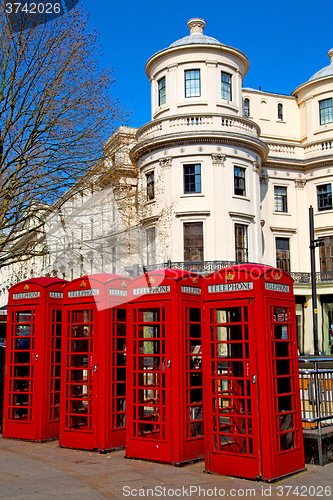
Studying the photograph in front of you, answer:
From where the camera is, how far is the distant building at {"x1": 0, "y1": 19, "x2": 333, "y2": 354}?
2733cm

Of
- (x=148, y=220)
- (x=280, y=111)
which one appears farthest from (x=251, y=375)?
(x=280, y=111)

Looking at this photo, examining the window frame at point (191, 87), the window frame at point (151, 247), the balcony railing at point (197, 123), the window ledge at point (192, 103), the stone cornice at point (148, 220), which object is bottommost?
the window frame at point (151, 247)

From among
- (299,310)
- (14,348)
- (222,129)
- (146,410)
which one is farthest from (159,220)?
(146,410)

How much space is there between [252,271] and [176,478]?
10.1 feet

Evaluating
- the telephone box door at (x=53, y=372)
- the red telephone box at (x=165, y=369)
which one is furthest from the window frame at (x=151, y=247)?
the red telephone box at (x=165, y=369)

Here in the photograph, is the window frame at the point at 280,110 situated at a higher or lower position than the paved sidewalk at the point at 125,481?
higher

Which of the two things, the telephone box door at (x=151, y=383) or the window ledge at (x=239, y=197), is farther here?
the window ledge at (x=239, y=197)

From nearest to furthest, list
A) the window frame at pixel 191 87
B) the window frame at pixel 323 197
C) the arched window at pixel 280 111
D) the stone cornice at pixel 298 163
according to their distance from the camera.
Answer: the window frame at pixel 191 87, the stone cornice at pixel 298 163, the window frame at pixel 323 197, the arched window at pixel 280 111

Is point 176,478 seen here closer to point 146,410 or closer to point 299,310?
point 146,410

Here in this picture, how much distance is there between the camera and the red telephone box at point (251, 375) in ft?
22.3

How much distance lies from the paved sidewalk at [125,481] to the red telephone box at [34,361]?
57.4 inches

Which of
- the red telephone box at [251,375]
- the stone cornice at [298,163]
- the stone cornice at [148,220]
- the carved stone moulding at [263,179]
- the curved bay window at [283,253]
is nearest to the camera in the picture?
the red telephone box at [251,375]

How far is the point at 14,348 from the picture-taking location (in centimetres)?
1010

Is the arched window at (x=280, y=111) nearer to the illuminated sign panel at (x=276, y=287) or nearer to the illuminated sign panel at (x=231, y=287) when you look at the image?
the illuminated sign panel at (x=276, y=287)
